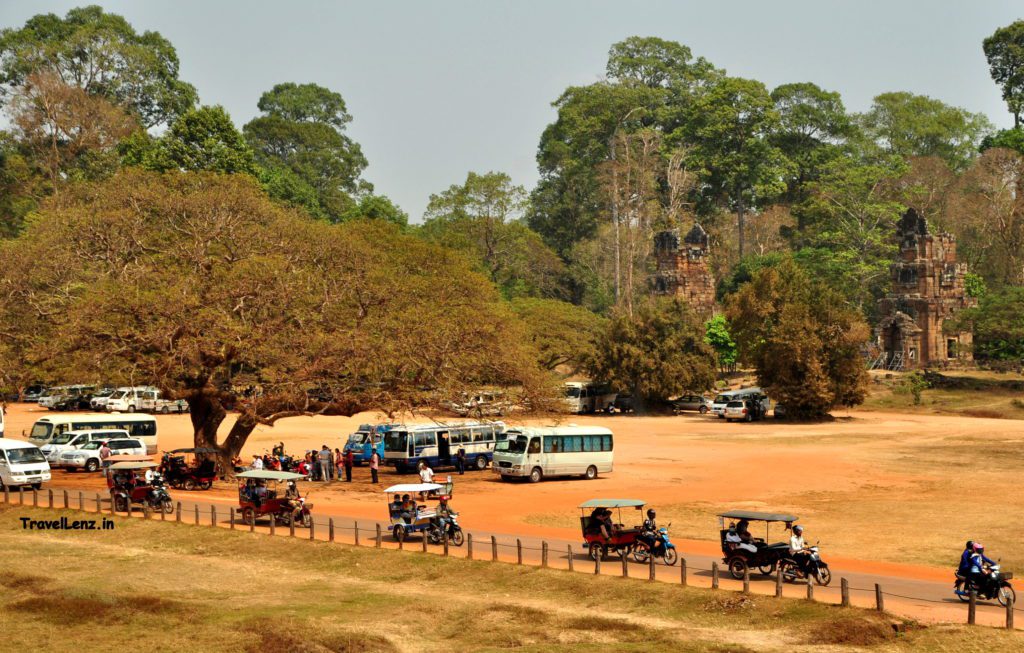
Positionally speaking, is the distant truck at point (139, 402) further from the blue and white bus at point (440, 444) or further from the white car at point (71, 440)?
the blue and white bus at point (440, 444)

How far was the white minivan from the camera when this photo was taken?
40719 millimetres

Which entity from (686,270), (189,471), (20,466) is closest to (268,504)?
(189,471)

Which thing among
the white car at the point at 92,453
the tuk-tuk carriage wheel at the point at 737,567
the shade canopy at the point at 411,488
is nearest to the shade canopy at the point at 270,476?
the shade canopy at the point at 411,488

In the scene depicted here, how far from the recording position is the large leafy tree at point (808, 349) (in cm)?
7800

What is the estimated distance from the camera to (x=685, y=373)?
83.6 meters

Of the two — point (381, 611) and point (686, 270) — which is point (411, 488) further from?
point (686, 270)

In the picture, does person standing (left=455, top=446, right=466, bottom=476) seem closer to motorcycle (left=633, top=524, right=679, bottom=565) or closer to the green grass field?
the green grass field

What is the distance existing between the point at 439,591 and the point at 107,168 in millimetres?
94896

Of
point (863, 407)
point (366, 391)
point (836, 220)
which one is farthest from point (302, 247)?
point (836, 220)

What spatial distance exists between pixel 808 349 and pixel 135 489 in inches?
2087

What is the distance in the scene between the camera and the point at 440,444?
50.1 m

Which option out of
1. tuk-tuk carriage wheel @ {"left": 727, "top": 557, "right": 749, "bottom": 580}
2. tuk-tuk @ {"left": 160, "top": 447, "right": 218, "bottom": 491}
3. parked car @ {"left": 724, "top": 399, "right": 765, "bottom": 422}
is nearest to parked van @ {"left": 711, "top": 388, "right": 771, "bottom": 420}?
parked car @ {"left": 724, "top": 399, "right": 765, "bottom": 422}

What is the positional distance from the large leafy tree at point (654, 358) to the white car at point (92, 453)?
1669 inches

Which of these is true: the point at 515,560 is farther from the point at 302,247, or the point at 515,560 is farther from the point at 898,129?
the point at 898,129
